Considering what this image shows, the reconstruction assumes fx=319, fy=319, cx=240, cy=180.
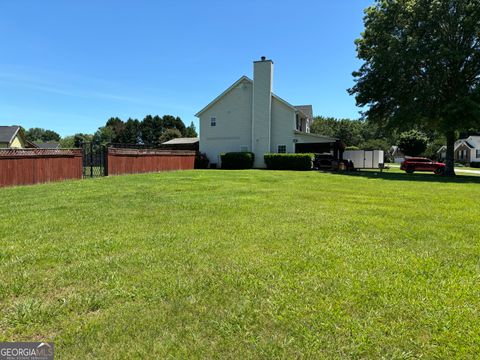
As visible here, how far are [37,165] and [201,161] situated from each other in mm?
16710

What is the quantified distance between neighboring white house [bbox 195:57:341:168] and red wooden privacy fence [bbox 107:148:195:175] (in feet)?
20.8

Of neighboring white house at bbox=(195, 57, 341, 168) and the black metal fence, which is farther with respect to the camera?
neighboring white house at bbox=(195, 57, 341, 168)

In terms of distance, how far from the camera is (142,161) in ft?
68.0

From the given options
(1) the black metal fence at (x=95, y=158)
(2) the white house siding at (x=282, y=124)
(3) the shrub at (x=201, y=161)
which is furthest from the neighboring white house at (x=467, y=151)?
(1) the black metal fence at (x=95, y=158)

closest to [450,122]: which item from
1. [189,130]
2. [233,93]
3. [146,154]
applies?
[233,93]

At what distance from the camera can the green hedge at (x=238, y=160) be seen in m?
28.8

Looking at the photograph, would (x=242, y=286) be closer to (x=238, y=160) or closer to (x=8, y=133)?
(x=238, y=160)

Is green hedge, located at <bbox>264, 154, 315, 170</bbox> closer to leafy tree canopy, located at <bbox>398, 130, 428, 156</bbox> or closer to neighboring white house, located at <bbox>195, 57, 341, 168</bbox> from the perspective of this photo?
neighboring white house, located at <bbox>195, 57, 341, 168</bbox>

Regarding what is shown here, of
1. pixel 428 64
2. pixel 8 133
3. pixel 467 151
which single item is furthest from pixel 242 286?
pixel 467 151

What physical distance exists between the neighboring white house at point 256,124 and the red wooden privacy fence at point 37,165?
54.7 feet

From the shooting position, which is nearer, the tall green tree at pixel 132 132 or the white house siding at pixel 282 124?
the white house siding at pixel 282 124

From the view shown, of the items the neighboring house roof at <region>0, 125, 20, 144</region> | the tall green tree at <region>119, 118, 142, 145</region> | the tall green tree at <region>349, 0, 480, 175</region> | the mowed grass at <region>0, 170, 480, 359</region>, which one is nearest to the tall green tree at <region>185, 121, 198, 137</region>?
the tall green tree at <region>119, 118, 142, 145</region>

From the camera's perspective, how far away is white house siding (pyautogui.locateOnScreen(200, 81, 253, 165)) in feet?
100

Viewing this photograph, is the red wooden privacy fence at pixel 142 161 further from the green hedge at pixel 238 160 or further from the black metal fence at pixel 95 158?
the green hedge at pixel 238 160
